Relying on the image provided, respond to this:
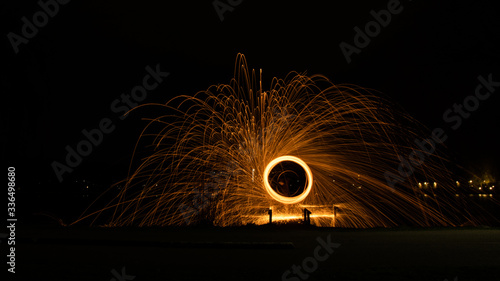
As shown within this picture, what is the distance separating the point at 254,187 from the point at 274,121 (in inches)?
111

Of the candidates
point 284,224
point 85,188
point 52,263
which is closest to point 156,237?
point 52,263

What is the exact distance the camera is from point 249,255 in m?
9.27

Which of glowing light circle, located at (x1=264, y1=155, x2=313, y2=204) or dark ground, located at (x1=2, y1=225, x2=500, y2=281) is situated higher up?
glowing light circle, located at (x1=264, y1=155, x2=313, y2=204)

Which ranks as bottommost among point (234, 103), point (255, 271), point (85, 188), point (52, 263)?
point (255, 271)

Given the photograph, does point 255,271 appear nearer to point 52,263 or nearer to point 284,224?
point 52,263

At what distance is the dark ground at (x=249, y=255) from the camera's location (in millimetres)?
7199

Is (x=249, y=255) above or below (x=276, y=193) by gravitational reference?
below

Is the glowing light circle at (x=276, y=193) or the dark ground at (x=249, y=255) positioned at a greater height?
the glowing light circle at (x=276, y=193)

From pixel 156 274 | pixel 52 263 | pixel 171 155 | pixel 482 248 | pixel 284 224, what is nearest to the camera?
pixel 156 274

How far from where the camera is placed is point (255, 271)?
7449mm

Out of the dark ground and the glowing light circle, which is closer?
the dark ground

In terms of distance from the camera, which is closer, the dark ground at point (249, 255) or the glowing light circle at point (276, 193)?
the dark ground at point (249, 255)

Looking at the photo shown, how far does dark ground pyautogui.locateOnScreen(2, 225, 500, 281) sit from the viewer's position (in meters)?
7.20

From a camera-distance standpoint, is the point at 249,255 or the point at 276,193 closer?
the point at 249,255
